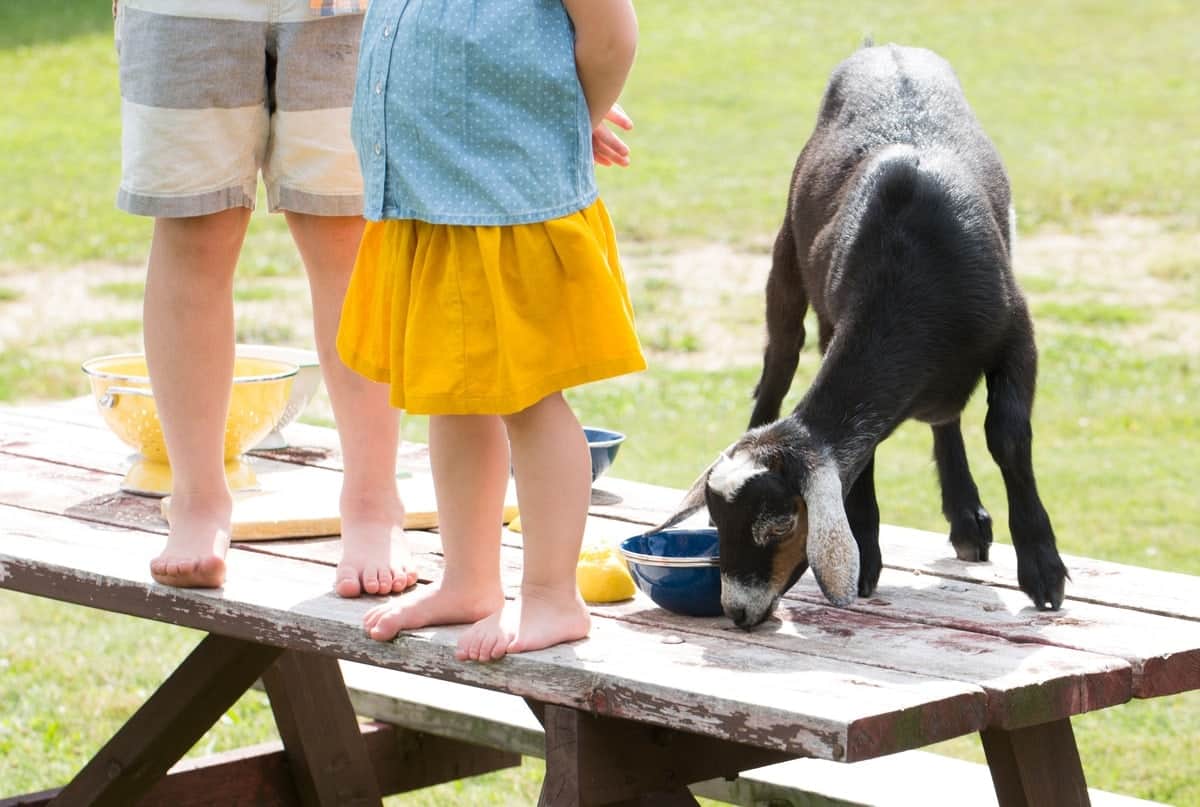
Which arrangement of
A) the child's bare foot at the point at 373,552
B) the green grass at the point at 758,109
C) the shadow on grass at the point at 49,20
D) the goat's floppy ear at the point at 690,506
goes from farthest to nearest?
the shadow on grass at the point at 49,20, the green grass at the point at 758,109, the goat's floppy ear at the point at 690,506, the child's bare foot at the point at 373,552

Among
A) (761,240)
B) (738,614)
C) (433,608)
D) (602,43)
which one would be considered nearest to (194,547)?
(433,608)

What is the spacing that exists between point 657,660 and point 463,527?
0.44 meters

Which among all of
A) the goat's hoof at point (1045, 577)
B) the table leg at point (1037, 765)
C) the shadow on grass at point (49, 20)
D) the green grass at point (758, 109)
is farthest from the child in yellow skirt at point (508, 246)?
the shadow on grass at point (49, 20)

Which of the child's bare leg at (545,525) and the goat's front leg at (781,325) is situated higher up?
the goat's front leg at (781,325)

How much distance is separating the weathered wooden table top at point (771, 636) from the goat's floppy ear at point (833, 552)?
0.38 feet

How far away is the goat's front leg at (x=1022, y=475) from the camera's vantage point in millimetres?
3494

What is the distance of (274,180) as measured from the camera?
3756 millimetres

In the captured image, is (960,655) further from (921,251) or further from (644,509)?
(644,509)

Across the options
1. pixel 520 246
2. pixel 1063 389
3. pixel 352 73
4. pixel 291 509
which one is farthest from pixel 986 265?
pixel 1063 389

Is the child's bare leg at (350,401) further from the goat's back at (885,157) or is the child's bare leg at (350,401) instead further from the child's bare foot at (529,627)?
the goat's back at (885,157)

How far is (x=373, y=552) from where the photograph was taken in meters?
3.65

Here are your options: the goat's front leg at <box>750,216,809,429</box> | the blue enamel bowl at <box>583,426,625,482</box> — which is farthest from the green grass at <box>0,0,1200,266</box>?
the goat's front leg at <box>750,216,809,429</box>

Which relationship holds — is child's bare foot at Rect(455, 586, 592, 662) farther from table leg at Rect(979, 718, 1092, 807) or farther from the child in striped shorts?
table leg at Rect(979, 718, 1092, 807)

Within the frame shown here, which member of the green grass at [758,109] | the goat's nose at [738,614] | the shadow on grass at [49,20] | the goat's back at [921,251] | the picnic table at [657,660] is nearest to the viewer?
the picnic table at [657,660]
